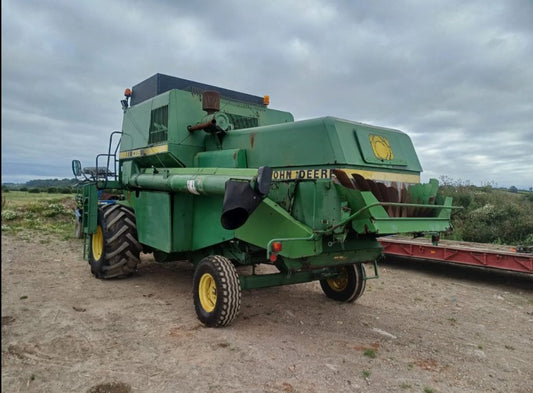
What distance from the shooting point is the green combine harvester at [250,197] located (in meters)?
4.27

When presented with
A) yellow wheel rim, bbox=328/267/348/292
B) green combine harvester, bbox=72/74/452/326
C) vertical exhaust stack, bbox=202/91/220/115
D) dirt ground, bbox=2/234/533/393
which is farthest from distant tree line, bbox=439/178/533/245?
vertical exhaust stack, bbox=202/91/220/115

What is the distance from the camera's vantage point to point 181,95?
634 cm

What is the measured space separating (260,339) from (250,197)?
1597mm

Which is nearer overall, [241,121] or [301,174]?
[301,174]

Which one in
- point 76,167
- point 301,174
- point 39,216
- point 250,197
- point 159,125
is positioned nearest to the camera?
point 250,197

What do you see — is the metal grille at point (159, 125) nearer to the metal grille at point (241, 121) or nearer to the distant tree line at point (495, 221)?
the metal grille at point (241, 121)

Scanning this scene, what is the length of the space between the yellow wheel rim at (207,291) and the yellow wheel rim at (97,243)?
284 cm

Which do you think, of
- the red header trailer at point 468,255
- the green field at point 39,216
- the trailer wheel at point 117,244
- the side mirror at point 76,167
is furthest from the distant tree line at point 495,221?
the green field at point 39,216

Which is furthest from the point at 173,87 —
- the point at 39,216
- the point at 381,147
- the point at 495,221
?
the point at 495,221

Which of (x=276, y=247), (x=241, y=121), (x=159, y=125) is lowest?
(x=276, y=247)

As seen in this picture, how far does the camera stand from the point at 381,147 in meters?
4.95

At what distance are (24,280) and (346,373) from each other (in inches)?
212

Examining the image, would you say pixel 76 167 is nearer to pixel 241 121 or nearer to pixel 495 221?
pixel 241 121

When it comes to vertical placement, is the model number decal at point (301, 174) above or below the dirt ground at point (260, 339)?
above
